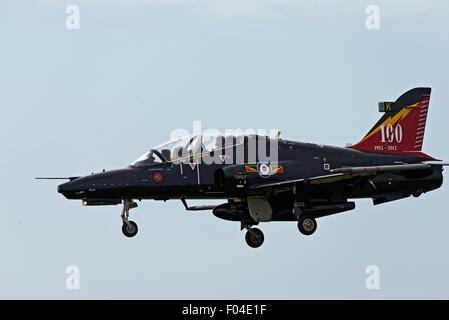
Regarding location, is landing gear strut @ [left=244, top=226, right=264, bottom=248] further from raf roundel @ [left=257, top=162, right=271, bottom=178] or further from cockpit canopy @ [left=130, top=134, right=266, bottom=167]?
cockpit canopy @ [left=130, top=134, right=266, bottom=167]

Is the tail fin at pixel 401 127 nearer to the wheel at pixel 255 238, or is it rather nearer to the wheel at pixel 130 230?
the wheel at pixel 255 238

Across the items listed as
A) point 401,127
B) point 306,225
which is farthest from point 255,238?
point 401,127

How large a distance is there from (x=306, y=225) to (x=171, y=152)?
187 inches

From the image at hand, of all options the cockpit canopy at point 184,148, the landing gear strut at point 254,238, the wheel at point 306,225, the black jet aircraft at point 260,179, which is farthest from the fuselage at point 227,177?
the landing gear strut at point 254,238

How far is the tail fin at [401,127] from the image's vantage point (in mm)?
32531

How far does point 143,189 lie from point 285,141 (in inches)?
192

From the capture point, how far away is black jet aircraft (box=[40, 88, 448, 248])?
2959cm

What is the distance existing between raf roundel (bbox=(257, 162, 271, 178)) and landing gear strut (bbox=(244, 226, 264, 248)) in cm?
280

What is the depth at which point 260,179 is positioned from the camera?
2997 cm

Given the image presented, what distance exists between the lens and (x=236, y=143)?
100ft

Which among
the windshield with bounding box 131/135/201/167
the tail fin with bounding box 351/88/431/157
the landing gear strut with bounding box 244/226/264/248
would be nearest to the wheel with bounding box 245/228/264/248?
the landing gear strut with bounding box 244/226/264/248

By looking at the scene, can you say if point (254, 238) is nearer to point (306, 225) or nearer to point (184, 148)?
point (306, 225)

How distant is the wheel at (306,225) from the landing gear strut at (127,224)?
5075 millimetres

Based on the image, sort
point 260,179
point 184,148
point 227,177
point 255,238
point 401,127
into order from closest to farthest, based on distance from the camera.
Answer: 1. point 227,177
2. point 260,179
3. point 184,148
4. point 255,238
5. point 401,127
